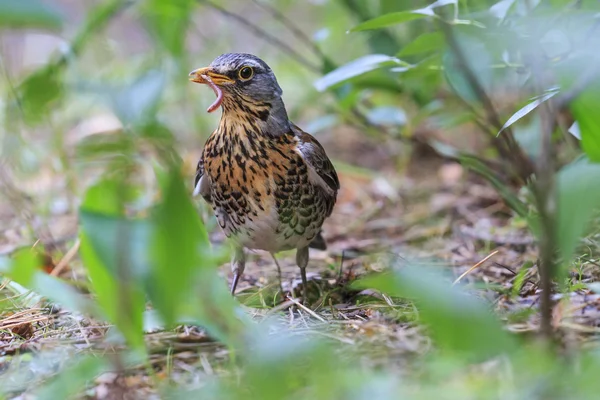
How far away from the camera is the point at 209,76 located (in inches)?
143

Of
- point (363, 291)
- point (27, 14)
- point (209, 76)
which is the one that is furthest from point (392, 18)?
point (27, 14)

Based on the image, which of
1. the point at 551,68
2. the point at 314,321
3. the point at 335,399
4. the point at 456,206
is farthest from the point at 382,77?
the point at 335,399

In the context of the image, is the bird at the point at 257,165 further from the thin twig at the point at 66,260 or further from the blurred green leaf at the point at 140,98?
the thin twig at the point at 66,260

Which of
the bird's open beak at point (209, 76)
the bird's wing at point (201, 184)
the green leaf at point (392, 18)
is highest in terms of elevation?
the green leaf at point (392, 18)

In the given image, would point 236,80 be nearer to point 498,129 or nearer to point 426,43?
point 426,43

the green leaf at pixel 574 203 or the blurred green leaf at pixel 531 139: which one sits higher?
the blurred green leaf at pixel 531 139

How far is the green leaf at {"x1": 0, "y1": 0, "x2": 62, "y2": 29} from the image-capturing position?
1.32 m

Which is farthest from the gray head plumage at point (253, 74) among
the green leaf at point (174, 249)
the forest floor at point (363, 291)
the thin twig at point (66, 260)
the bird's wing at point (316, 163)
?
the green leaf at point (174, 249)

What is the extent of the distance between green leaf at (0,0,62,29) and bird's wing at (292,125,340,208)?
235 centimetres

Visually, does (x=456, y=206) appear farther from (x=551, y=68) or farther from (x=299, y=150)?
(x=551, y=68)

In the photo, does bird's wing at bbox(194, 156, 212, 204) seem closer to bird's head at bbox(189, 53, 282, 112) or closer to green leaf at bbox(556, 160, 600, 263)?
bird's head at bbox(189, 53, 282, 112)

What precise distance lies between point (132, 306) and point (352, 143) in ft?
17.9

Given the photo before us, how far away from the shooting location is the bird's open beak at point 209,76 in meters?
3.60

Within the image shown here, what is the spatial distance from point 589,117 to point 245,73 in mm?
1935
